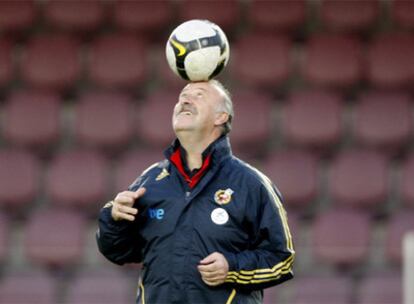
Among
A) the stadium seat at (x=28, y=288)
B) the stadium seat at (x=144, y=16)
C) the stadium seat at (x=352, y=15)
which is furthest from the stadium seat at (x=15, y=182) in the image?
the stadium seat at (x=352, y=15)

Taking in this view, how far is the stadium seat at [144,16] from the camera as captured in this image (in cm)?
1047

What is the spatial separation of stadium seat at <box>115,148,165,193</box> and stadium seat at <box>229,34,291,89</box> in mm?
1005

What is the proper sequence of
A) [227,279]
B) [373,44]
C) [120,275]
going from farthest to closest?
[373,44], [120,275], [227,279]

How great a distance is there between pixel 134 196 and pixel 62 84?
5525mm

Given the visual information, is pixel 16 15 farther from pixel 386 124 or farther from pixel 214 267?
pixel 214 267

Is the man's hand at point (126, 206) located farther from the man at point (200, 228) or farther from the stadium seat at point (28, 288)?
the stadium seat at point (28, 288)

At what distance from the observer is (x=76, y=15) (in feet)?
34.6

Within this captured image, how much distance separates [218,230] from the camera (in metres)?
4.80

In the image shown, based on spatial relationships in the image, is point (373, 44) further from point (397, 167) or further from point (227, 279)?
point (227, 279)

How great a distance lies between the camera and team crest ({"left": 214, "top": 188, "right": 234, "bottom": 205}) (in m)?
4.83

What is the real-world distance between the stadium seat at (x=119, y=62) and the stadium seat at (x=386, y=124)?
172 cm

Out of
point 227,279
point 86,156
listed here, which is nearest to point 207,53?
point 227,279

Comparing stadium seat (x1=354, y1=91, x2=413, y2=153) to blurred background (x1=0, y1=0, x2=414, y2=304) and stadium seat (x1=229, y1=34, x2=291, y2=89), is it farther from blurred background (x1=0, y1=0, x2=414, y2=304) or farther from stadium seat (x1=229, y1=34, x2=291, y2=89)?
stadium seat (x1=229, y1=34, x2=291, y2=89)

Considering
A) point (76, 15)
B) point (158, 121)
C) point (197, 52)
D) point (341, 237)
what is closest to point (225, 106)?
point (197, 52)
